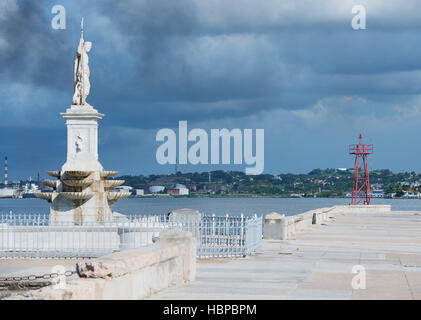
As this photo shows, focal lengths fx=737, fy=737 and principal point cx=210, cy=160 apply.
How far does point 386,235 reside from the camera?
2877cm

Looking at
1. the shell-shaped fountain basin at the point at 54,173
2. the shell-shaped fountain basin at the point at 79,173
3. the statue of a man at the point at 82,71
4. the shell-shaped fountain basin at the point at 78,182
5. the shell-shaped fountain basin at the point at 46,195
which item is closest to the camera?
the shell-shaped fountain basin at the point at 78,182

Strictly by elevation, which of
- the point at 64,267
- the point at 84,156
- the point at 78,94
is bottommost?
the point at 64,267

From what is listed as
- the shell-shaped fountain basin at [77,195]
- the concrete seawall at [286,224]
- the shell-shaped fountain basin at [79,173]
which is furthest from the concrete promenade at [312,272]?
the shell-shaped fountain basin at [79,173]

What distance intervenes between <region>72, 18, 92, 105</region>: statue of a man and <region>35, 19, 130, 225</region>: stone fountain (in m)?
0.26

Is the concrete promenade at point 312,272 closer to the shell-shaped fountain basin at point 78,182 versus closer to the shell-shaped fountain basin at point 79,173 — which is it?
the shell-shaped fountain basin at point 78,182

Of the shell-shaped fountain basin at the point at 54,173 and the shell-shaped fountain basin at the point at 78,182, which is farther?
the shell-shaped fountain basin at the point at 54,173

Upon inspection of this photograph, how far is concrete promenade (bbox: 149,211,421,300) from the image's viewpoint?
1278 centimetres

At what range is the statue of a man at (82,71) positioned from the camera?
28188 mm

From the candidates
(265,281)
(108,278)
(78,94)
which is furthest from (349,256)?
(78,94)

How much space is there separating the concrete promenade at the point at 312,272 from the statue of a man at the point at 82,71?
9.32 m
